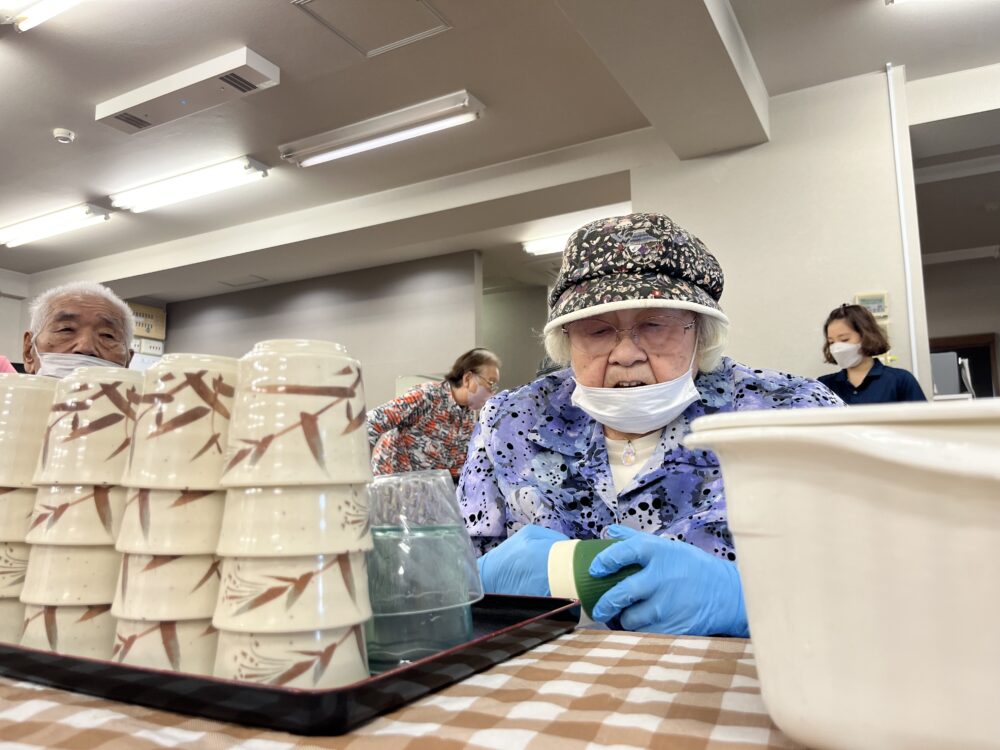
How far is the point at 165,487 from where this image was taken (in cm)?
49

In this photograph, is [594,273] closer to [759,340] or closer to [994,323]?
[759,340]

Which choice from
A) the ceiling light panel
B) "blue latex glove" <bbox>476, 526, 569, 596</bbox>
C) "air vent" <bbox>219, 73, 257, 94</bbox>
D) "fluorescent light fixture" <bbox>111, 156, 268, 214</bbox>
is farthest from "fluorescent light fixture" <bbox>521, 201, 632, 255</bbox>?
"blue latex glove" <bbox>476, 526, 569, 596</bbox>

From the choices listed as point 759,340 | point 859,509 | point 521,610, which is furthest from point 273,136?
point 859,509

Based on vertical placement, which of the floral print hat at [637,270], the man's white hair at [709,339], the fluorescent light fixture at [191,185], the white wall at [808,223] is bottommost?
the man's white hair at [709,339]

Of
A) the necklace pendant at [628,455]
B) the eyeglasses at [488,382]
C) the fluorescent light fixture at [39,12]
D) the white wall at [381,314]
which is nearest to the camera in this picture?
the necklace pendant at [628,455]

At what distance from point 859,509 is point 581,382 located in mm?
1053

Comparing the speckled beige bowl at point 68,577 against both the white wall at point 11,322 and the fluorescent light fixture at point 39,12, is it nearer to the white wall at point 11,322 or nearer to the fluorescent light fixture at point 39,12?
the fluorescent light fixture at point 39,12

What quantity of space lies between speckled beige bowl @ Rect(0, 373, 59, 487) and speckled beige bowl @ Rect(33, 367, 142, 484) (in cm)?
4

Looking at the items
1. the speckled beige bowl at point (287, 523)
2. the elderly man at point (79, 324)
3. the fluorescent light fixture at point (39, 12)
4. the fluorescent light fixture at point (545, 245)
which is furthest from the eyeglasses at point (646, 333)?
the fluorescent light fixture at point (545, 245)

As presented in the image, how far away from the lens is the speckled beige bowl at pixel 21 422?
24.0 inches

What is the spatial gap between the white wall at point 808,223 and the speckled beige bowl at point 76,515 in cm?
347

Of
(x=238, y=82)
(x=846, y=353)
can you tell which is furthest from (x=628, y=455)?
(x=238, y=82)

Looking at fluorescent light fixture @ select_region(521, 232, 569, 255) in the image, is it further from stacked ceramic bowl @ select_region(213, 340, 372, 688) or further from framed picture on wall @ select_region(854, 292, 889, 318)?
stacked ceramic bowl @ select_region(213, 340, 372, 688)

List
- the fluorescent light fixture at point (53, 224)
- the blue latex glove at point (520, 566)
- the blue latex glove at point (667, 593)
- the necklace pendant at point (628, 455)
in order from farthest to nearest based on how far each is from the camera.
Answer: the fluorescent light fixture at point (53, 224)
the necklace pendant at point (628, 455)
the blue latex glove at point (520, 566)
the blue latex glove at point (667, 593)
